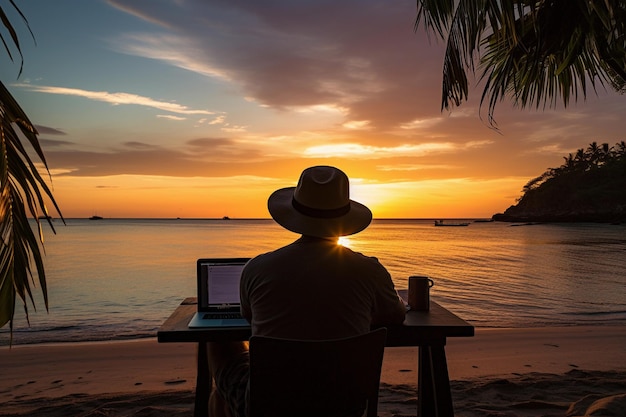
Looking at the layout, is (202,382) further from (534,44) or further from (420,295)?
(534,44)

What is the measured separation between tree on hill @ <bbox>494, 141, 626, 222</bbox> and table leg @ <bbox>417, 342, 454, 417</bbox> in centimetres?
8424

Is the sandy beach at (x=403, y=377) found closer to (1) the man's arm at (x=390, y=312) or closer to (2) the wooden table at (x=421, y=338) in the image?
(2) the wooden table at (x=421, y=338)

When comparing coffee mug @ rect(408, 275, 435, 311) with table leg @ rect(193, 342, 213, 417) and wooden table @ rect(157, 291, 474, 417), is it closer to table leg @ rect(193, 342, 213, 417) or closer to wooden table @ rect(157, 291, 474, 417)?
wooden table @ rect(157, 291, 474, 417)

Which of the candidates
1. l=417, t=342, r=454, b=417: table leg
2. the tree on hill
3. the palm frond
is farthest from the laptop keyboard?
the tree on hill

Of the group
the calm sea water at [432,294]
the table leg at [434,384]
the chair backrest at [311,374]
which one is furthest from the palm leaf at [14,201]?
the calm sea water at [432,294]

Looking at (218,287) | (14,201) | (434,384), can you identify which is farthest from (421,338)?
(14,201)

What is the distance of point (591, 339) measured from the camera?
689cm

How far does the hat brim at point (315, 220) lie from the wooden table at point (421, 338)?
630 mm

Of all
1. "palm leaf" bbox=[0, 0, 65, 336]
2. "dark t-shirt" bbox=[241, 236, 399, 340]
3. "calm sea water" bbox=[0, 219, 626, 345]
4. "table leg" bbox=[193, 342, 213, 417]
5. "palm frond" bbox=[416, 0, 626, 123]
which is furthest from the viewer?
"calm sea water" bbox=[0, 219, 626, 345]

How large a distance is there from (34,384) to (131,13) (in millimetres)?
6694

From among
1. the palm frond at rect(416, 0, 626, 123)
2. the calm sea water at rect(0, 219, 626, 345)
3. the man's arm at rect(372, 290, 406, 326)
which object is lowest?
the calm sea water at rect(0, 219, 626, 345)

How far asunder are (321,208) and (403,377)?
3.25m

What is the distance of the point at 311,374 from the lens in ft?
5.91

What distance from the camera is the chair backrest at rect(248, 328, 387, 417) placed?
5.83 ft
